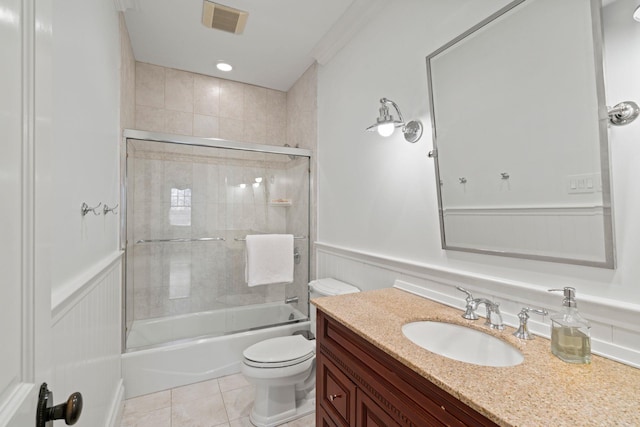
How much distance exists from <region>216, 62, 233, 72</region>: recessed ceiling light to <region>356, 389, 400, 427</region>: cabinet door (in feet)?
9.27

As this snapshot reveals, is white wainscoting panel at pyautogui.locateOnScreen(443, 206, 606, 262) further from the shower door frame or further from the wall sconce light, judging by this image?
the shower door frame

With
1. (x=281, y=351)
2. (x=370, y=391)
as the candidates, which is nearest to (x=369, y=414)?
(x=370, y=391)

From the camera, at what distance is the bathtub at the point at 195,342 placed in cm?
206

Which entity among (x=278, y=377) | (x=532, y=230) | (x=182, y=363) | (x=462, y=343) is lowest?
(x=182, y=363)

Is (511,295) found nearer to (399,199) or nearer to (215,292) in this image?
(399,199)

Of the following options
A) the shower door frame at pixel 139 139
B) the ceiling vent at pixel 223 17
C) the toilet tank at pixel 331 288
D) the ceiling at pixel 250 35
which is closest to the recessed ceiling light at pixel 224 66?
the ceiling at pixel 250 35

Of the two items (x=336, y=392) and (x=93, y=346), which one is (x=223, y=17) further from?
(x=336, y=392)

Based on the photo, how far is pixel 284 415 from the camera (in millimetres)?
1787

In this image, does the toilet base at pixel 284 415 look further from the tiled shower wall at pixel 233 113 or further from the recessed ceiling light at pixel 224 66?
the recessed ceiling light at pixel 224 66

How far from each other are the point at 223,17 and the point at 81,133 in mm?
1441

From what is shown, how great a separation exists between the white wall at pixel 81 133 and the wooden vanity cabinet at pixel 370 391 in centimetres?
100

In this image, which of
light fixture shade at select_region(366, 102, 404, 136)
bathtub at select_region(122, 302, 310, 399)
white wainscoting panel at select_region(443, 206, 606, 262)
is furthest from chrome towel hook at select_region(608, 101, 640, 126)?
bathtub at select_region(122, 302, 310, 399)

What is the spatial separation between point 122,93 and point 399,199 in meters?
1.99

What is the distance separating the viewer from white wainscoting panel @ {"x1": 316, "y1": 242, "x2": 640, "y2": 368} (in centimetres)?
84
